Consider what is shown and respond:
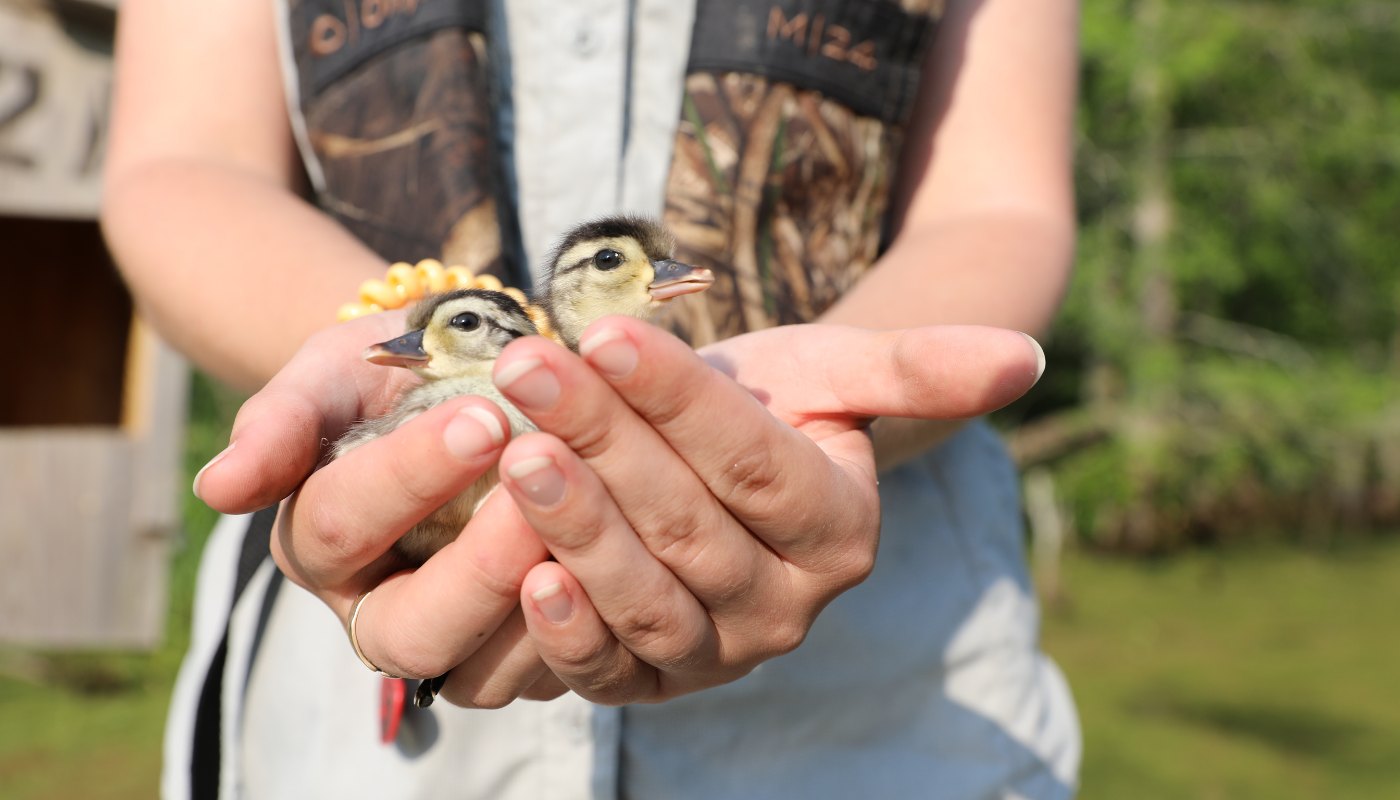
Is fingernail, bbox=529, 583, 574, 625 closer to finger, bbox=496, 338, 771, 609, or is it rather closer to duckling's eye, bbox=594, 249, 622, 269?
finger, bbox=496, 338, 771, 609

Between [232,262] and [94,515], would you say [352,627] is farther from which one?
[94,515]

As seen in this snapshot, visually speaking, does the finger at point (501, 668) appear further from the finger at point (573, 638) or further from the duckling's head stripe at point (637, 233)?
the duckling's head stripe at point (637, 233)

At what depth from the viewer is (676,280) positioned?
1.70m

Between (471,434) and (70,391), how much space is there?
13.7 ft

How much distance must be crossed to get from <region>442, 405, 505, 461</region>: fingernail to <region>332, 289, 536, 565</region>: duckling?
227mm

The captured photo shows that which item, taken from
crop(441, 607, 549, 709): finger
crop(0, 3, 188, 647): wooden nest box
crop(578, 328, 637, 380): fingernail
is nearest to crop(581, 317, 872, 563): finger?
crop(578, 328, 637, 380): fingernail

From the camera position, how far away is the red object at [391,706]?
183 centimetres

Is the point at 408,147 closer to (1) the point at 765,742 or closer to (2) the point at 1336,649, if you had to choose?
(1) the point at 765,742

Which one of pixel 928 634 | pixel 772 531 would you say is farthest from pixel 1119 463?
pixel 772 531

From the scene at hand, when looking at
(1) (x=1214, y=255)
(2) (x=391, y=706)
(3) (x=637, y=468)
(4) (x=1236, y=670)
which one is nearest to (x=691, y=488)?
(3) (x=637, y=468)

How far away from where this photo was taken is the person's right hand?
1274 millimetres

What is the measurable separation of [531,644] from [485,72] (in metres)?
0.99

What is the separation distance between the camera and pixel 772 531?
135cm

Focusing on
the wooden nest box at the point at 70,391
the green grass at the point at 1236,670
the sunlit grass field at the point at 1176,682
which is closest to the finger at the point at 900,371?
the wooden nest box at the point at 70,391
